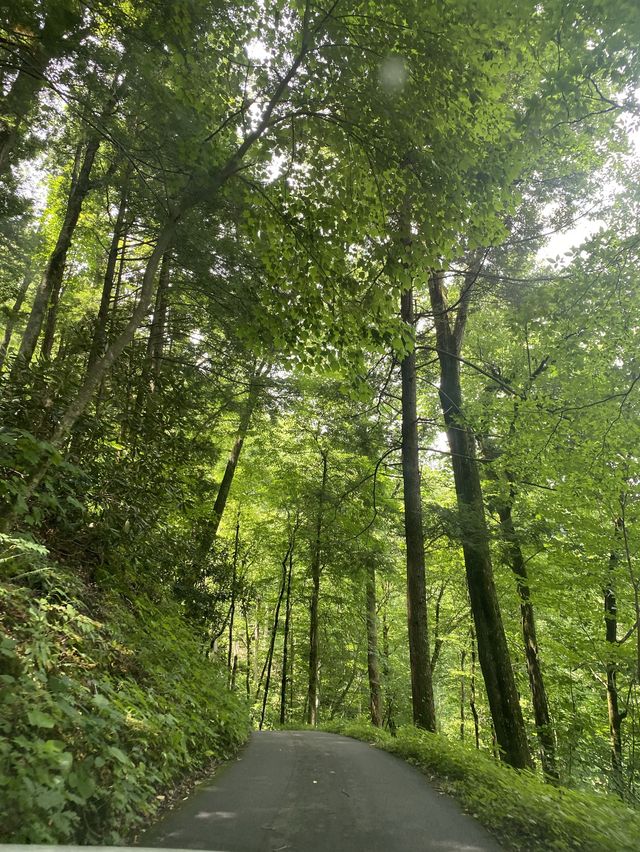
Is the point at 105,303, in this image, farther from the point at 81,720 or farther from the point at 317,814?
the point at 317,814

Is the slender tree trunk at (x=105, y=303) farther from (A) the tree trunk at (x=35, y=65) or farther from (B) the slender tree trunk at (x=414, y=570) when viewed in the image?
(B) the slender tree trunk at (x=414, y=570)

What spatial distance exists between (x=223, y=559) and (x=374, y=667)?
24.3 ft

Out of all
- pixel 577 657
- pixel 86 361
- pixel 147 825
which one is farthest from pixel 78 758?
pixel 577 657

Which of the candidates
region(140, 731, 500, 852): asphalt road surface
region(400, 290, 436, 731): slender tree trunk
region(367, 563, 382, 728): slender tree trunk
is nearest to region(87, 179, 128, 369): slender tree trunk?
region(400, 290, 436, 731): slender tree trunk

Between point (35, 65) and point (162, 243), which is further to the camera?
point (35, 65)

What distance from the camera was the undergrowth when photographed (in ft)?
9.04

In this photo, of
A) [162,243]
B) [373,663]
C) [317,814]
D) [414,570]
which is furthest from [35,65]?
[373,663]

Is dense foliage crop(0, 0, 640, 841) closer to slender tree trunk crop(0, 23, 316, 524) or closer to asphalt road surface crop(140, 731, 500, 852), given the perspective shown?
slender tree trunk crop(0, 23, 316, 524)

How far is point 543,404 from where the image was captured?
8477 millimetres

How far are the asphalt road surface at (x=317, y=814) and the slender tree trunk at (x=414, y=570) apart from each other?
8.04ft

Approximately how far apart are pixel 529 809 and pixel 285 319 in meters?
5.54

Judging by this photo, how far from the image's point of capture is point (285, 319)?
5.91 metres

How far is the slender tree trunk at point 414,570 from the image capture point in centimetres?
898

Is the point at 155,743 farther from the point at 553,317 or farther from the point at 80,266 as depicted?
the point at 80,266
